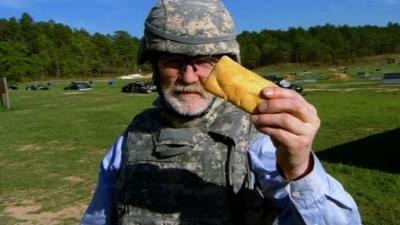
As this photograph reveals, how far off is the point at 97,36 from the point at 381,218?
14798 cm

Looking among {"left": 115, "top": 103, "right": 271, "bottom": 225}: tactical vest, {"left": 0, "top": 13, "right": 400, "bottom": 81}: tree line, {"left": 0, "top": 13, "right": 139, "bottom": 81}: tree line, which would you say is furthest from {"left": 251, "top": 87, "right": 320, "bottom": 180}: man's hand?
{"left": 0, "top": 13, "right": 400, "bottom": 81}: tree line

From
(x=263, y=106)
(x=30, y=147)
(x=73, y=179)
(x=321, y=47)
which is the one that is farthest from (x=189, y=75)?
(x=321, y=47)

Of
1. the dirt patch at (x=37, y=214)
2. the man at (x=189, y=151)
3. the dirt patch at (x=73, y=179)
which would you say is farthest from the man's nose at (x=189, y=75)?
the dirt patch at (x=73, y=179)

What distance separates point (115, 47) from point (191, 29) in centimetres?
14516

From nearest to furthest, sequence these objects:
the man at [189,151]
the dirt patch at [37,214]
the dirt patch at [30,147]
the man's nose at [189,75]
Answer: the man at [189,151] → the man's nose at [189,75] → the dirt patch at [37,214] → the dirt patch at [30,147]

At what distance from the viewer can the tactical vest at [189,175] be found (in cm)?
190

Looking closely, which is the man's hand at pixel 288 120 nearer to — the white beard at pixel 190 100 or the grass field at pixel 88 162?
the white beard at pixel 190 100

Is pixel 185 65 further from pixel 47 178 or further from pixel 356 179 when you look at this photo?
pixel 47 178

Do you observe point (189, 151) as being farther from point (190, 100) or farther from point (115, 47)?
point (115, 47)

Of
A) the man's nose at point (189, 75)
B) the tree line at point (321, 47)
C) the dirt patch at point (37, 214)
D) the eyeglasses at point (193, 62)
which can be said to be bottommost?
the dirt patch at point (37, 214)

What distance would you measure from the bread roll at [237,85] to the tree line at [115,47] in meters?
121

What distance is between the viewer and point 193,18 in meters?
2.15

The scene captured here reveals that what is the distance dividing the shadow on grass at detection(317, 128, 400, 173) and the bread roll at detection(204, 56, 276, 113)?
8535 millimetres

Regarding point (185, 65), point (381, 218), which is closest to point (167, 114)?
point (185, 65)
